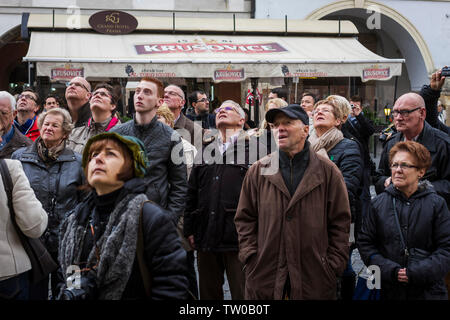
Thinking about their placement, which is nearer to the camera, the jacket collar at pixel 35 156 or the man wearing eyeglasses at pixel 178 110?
the jacket collar at pixel 35 156

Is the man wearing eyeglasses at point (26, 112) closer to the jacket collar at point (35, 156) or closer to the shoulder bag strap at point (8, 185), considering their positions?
the jacket collar at point (35, 156)

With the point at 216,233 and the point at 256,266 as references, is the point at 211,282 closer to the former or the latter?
the point at 216,233

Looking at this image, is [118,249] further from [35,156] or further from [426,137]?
[426,137]

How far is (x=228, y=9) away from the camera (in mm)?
16125

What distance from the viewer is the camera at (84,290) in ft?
7.18

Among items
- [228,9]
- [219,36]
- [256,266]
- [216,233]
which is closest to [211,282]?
[216,233]

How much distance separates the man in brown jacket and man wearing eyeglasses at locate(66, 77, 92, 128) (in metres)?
2.38

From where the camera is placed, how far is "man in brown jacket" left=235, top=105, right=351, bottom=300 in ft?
9.79

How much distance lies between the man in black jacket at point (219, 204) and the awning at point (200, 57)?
664 centimetres

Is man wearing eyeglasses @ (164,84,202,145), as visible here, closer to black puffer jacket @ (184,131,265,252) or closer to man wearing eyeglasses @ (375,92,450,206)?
black puffer jacket @ (184,131,265,252)

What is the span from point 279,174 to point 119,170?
113 cm

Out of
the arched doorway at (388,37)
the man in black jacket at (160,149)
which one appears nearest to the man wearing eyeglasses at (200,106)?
the man in black jacket at (160,149)

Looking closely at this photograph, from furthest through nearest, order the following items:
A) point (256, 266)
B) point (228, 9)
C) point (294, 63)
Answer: point (228, 9) → point (294, 63) → point (256, 266)

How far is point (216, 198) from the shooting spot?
3885 millimetres
